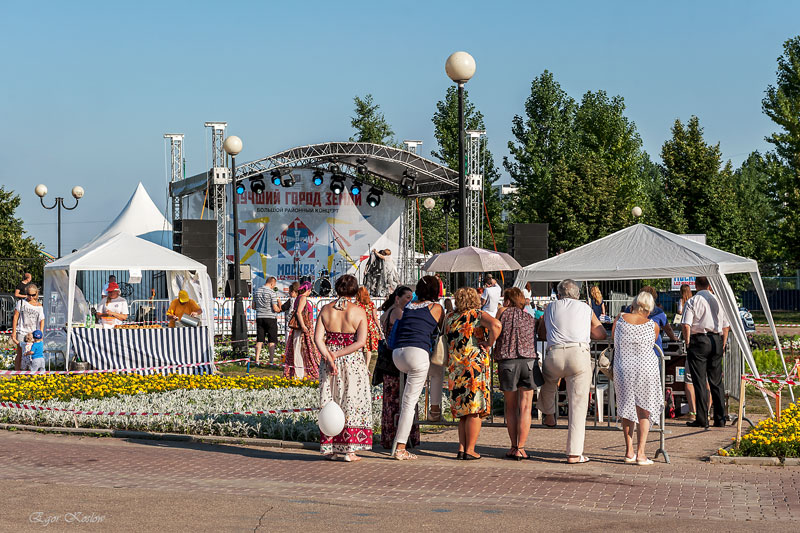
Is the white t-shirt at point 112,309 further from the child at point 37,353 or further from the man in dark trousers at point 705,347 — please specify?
the man in dark trousers at point 705,347

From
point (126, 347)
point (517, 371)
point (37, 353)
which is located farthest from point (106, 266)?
point (517, 371)

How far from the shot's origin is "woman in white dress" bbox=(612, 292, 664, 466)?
9.62 metres

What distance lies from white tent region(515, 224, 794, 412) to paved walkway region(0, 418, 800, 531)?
2.09m

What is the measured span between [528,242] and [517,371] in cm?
2136

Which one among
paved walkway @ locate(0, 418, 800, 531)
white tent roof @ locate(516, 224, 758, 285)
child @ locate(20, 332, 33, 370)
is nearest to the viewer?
paved walkway @ locate(0, 418, 800, 531)

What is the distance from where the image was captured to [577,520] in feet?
23.3

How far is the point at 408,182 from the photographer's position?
122 ft

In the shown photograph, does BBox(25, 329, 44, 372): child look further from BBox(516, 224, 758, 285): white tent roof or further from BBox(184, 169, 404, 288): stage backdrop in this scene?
BBox(184, 169, 404, 288): stage backdrop

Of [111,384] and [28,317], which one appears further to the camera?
[28,317]

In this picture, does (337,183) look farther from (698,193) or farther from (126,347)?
(126,347)

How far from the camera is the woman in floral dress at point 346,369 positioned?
31.7 ft

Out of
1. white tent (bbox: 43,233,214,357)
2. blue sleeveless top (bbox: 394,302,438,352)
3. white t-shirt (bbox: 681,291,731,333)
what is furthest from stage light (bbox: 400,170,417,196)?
blue sleeveless top (bbox: 394,302,438,352)

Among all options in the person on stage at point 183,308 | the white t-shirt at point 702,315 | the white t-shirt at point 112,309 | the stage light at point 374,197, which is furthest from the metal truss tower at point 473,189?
the white t-shirt at point 702,315

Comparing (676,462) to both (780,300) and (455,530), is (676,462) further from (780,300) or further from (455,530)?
(780,300)
